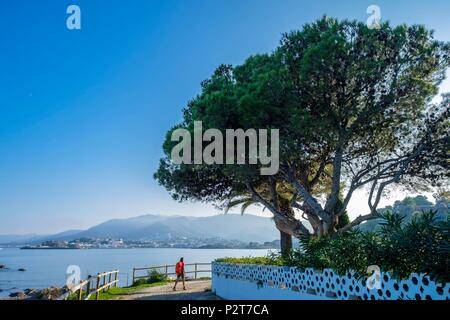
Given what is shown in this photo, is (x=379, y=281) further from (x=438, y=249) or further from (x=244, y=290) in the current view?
(x=244, y=290)

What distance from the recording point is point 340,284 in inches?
279

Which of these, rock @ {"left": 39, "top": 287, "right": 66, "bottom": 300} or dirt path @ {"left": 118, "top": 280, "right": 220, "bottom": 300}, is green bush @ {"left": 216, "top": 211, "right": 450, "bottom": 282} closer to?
dirt path @ {"left": 118, "top": 280, "right": 220, "bottom": 300}

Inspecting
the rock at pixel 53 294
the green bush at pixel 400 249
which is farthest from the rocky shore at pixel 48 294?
the green bush at pixel 400 249

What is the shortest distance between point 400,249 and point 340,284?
1.76 metres

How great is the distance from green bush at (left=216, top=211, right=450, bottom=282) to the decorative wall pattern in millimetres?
144

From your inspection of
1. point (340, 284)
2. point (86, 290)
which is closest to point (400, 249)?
point (340, 284)

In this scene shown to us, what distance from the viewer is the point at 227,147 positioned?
13.3 m

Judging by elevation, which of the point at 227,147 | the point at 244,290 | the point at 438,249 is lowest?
the point at 244,290

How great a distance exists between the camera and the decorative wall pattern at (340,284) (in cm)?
520

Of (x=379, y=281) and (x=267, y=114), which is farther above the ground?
(x=267, y=114)

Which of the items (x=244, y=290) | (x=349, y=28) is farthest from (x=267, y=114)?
(x=244, y=290)

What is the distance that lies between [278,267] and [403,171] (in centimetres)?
723

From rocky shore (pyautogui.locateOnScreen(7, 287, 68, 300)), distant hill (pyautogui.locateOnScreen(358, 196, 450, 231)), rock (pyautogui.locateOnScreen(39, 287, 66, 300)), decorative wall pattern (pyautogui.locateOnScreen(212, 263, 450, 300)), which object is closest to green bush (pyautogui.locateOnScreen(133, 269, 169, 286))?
rocky shore (pyautogui.locateOnScreen(7, 287, 68, 300))

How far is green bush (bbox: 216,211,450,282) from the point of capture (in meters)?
5.14
